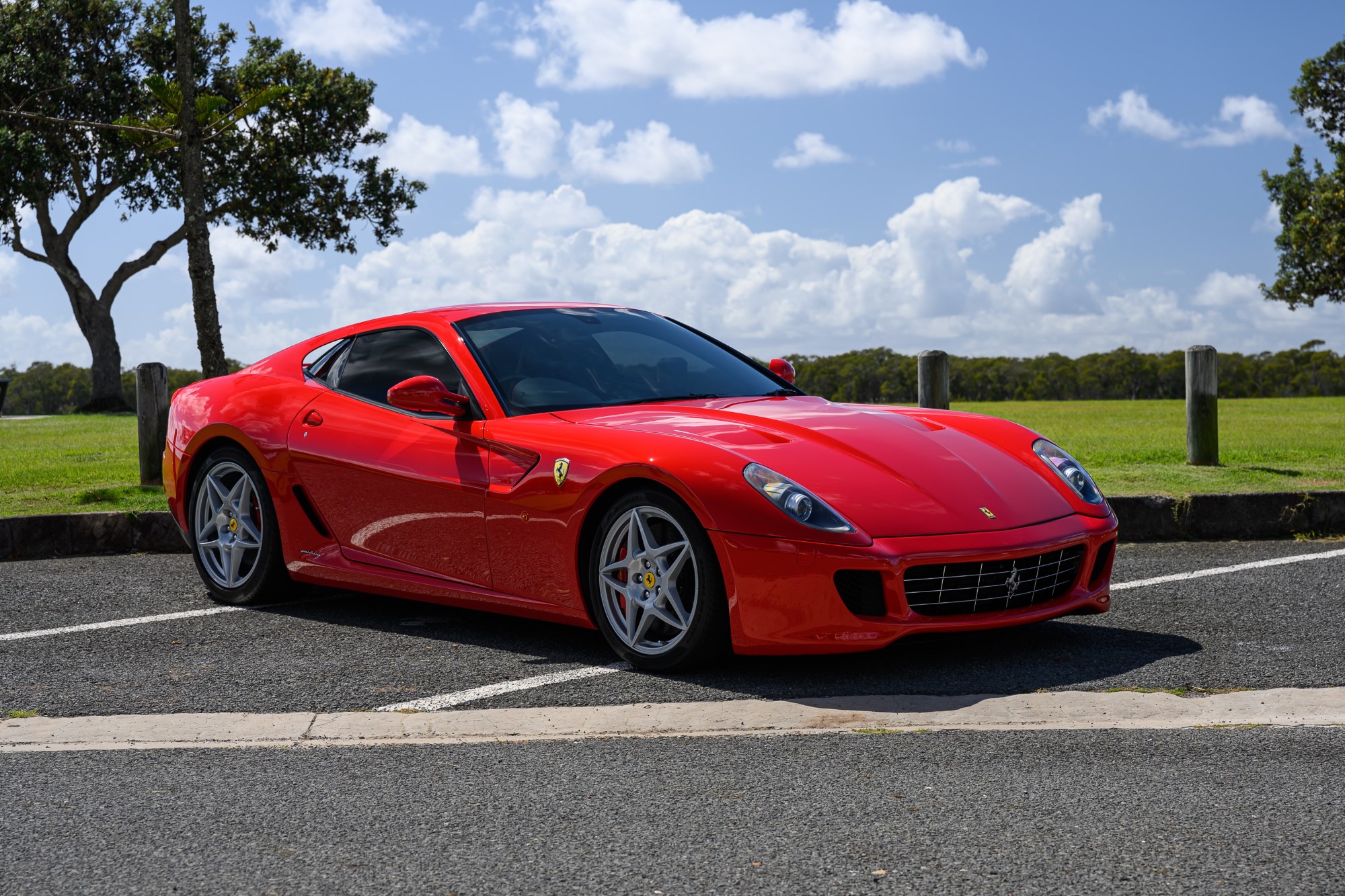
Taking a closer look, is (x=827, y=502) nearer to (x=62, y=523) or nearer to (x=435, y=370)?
(x=435, y=370)

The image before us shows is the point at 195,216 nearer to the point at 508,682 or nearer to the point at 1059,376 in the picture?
the point at 508,682

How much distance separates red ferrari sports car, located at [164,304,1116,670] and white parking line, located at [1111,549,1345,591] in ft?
4.06

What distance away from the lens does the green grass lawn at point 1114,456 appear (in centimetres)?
852

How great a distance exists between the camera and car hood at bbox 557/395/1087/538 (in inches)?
164

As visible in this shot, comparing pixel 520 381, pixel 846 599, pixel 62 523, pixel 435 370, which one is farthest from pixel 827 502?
pixel 62 523

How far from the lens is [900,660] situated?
14.5ft

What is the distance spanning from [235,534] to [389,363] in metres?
1.14

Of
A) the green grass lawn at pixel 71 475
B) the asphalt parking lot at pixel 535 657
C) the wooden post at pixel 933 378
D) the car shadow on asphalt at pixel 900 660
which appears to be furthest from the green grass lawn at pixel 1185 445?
the green grass lawn at pixel 71 475

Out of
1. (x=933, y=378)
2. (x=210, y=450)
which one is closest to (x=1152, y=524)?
(x=933, y=378)

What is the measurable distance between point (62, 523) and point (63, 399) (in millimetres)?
58913

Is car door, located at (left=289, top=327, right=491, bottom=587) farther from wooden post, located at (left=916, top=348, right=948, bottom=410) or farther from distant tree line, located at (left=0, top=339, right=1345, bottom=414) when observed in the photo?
distant tree line, located at (left=0, top=339, right=1345, bottom=414)

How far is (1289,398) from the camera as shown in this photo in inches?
1213

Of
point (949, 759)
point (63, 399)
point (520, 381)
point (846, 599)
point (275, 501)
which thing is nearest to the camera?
point (949, 759)

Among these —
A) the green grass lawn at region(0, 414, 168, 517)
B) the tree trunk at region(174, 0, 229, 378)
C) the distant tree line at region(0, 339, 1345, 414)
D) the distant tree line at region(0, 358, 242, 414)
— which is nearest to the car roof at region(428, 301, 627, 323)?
the green grass lawn at region(0, 414, 168, 517)
